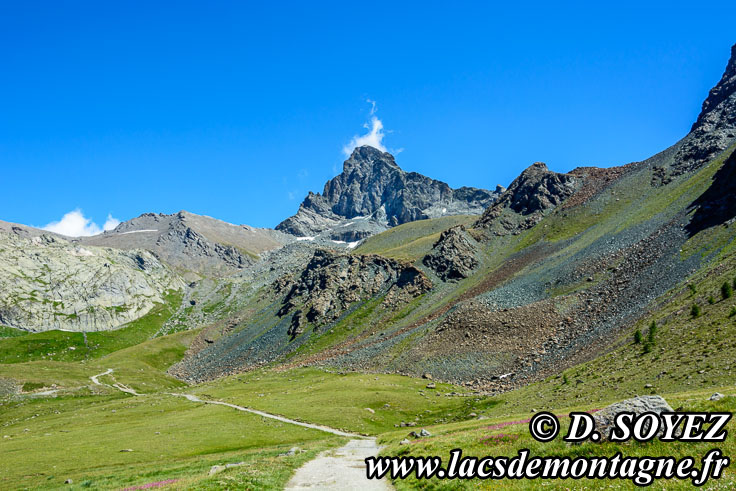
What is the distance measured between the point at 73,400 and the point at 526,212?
192 meters

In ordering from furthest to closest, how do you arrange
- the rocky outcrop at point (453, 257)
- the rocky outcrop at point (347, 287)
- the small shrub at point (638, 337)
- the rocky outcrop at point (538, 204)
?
the rocky outcrop at point (538, 204) → the rocky outcrop at point (347, 287) → the rocky outcrop at point (453, 257) → the small shrub at point (638, 337)

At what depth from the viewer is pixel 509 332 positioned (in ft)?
313

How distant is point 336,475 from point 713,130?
190907 millimetres

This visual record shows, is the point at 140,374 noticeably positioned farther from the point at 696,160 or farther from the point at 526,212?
→ the point at 696,160

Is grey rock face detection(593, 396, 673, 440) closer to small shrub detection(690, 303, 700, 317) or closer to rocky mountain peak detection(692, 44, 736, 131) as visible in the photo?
small shrub detection(690, 303, 700, 317)

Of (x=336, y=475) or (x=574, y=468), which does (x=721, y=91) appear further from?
(x=336, y=475)

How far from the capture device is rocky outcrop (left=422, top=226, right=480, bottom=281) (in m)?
161

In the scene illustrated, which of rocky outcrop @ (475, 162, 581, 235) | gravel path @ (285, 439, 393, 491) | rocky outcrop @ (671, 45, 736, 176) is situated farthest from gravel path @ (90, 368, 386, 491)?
rocky outcrop @ (671, 45, 736, 176)

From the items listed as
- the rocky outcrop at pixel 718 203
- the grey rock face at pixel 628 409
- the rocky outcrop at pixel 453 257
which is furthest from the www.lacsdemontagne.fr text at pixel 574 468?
the rocky outcrop at pixel 453 257

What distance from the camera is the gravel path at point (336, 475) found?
82.0 feet

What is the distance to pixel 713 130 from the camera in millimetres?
152125

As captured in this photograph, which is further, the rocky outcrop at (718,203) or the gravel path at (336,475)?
the rocky outcrop at (718,203)

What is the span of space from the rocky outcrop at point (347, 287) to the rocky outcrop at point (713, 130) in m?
106

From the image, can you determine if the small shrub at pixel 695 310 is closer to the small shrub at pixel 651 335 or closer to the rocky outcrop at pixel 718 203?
the small shrub at pixel 651 335
